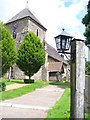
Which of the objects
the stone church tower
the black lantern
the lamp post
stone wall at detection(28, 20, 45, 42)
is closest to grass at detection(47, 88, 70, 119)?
the lamp post

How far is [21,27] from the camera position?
29359 millimetres

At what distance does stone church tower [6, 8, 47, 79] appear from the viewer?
2828cm

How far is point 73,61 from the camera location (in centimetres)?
342

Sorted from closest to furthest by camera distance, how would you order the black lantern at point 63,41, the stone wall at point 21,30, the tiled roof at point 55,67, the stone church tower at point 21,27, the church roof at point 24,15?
the black lantern at point 63,41
the stone wall at point 21,30
the stone church tower at point 21,27
the church roof at point 24,15
the tiled roof at point 55,67

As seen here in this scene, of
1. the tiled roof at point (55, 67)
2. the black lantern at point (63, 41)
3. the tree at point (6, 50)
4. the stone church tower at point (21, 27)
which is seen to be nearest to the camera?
the black lantern at point (63, 41)

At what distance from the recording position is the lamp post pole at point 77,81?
321 centimetres

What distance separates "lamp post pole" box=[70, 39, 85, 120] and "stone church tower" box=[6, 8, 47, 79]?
961 inches

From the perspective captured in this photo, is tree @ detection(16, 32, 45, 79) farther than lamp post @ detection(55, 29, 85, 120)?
Yes

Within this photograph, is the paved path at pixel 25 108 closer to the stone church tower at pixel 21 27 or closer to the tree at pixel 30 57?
the tree at pixel 30 57

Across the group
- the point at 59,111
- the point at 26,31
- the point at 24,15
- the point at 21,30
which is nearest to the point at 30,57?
the point at 26,31

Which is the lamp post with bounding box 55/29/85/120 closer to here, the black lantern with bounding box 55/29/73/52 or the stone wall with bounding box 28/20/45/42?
the black lantern with bounding box 55/29/73/52

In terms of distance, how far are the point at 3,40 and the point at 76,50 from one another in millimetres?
12988

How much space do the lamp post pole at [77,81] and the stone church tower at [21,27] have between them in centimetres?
2441

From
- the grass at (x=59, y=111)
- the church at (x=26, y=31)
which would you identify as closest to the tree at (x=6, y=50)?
the grass at (x=59, y=111)
